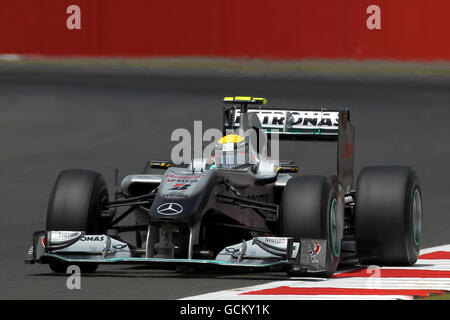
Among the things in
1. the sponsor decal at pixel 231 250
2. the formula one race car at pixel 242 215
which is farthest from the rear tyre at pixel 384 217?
the sponsor decal at pixel 231 250

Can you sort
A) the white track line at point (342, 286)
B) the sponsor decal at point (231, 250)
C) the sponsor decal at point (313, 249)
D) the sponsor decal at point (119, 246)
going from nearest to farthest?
the white track line at point (342, 286), the sponsor decal at point (313, 249), the sponsor decal at point (231, 250), the sponsor decal at point (119, 246)

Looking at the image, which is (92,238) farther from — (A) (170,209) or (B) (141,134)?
(B) (141,134)

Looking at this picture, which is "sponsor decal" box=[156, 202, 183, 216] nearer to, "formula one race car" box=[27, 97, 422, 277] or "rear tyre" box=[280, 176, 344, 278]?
"formula one race car" box=[27, 97, 422, 277]

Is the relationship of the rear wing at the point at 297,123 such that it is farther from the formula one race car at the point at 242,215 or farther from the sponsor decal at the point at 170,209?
the sponsor decal at the point at 170,209

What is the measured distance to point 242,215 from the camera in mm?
11898

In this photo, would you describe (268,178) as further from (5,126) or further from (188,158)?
(5,126)

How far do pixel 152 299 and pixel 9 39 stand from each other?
2723cm

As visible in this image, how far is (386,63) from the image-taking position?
33719 mm

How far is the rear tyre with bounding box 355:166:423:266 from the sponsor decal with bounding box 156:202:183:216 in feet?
6.02

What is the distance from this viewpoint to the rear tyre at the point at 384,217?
1177 centimetres

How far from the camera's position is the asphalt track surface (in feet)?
36.2

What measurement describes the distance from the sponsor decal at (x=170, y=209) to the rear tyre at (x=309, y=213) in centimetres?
87

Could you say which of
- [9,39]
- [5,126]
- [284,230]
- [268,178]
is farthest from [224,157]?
[9,39]

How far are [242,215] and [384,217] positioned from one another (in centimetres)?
129
